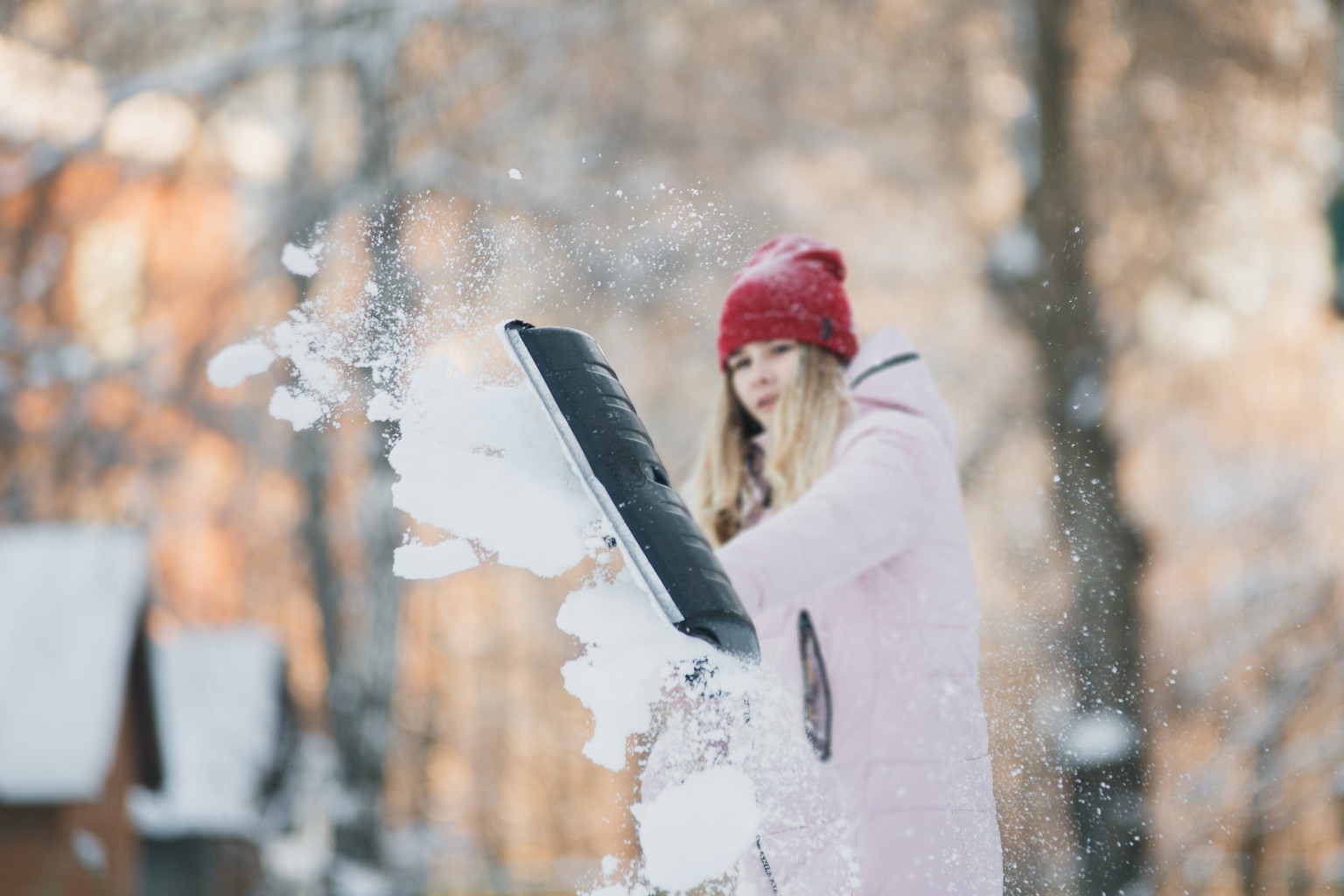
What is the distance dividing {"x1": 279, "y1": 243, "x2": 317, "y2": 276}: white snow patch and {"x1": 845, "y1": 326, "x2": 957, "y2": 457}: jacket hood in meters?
0.92

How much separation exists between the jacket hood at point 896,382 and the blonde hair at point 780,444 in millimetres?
46

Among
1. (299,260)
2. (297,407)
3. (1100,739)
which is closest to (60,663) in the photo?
(1100,739)

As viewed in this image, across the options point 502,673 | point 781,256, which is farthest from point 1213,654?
point 502,673

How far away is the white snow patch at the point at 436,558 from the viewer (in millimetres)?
1602

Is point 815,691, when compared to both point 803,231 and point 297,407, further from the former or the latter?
point 803,231

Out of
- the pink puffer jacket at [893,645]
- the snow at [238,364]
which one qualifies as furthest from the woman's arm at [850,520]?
the snow at [238,364]

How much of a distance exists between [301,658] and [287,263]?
439 inches

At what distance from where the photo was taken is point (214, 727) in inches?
341

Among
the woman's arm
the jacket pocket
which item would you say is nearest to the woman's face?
the woman's arm

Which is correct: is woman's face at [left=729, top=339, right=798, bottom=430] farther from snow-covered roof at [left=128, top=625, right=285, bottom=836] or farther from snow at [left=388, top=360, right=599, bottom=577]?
snow-covered roof at [left=128, top=625, right=285, bottom=836]

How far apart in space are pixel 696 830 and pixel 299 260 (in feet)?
3.96

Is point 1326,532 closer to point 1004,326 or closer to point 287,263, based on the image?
point 1004,326

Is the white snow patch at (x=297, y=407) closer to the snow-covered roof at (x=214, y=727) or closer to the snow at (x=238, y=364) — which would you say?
the snow at (x=238, y=364)

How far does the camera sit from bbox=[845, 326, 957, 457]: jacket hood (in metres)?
1.74
